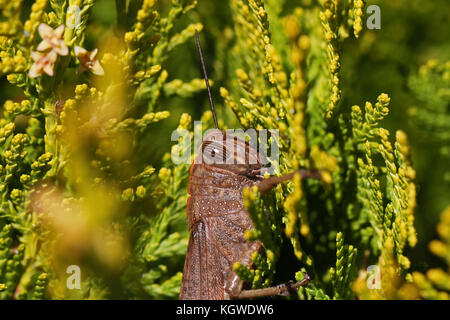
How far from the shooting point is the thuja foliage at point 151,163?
1604 mm

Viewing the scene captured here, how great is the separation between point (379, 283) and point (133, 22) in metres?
1.73

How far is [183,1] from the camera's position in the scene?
2.06 m

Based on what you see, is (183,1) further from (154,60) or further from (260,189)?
(260,189)

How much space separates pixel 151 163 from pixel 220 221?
2.30 feet

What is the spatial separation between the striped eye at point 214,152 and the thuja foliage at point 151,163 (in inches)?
7.3

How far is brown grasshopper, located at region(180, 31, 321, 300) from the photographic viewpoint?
1823 millimetres

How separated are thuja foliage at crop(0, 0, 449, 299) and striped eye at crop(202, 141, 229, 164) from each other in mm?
187
